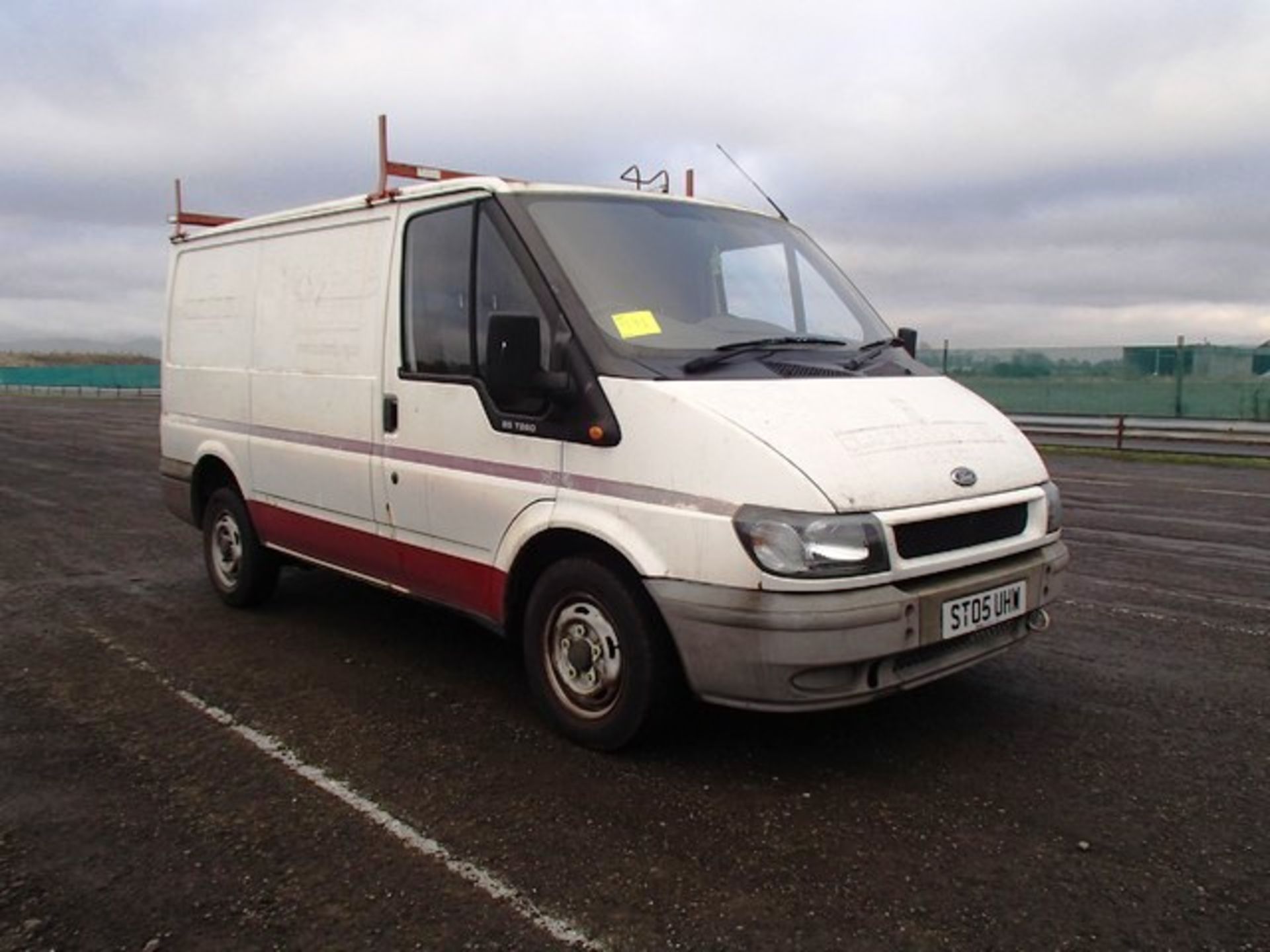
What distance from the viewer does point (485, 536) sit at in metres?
4.22

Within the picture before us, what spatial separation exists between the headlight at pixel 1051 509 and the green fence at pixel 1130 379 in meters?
20.5

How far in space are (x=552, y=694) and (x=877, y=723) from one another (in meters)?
1.39

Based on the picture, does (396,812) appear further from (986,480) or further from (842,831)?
(986,480)

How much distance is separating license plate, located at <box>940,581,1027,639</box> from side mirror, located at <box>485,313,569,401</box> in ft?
5.44

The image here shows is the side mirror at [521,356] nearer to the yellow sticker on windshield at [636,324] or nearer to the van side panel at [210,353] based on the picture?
the yellow sticker on windshield at [636,324]

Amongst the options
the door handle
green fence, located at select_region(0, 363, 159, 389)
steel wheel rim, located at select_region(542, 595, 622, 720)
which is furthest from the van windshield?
green fence, located at select_region(0, 363, 159, 389)

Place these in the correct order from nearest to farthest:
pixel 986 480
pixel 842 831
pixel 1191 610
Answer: pixel 842 831 → pixel 986 480 → pixel 1191 610

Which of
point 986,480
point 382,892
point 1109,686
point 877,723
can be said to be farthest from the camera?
point 1109,686

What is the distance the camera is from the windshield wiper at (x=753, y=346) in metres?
3.81

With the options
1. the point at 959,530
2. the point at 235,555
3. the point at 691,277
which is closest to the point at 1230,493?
the point at 959,530

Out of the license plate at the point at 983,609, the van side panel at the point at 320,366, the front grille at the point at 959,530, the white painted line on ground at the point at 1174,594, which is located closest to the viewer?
the front grille at the point at 959,530

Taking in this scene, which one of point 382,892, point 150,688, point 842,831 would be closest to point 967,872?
point 842,831

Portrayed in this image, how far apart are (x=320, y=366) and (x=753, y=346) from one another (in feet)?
7.80

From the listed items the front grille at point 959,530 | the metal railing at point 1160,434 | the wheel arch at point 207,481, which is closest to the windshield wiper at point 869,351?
the front grille at point 959,530
